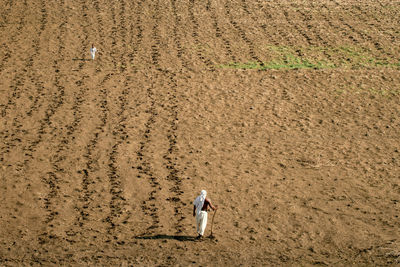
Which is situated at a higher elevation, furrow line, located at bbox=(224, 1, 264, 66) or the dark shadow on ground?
furrow line, located at bbox=(224, 1, 264, 66)

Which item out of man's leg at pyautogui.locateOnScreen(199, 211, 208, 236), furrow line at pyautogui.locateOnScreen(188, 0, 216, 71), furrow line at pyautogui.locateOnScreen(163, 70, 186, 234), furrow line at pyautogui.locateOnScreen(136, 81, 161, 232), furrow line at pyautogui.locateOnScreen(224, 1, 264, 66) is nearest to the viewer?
man's leg at pyautogui.locateOnScreen(199, 211, 208, 236)

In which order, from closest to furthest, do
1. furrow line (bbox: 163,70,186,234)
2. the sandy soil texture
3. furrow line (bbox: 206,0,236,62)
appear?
the sandy soil texture → furrow line (bbox: 163,70,186,234) → furrow line (bbox: 206,0,236,62)

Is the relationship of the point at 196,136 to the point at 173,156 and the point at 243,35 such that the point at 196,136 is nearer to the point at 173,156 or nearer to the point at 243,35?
the point at 173,156

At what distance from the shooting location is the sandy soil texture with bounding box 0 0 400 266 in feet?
34.0

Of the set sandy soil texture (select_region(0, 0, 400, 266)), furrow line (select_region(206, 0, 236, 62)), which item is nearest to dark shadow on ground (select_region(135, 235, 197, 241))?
sandy soil texture (select_region(0, 0, 400, 266))

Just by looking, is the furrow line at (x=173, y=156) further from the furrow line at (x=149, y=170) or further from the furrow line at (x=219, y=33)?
the furrow line at (x=219, y=33)

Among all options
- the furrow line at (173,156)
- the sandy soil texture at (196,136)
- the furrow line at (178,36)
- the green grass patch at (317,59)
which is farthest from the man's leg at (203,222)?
the green grass patch at (317,59)

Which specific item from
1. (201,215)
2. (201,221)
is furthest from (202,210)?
(201,221)

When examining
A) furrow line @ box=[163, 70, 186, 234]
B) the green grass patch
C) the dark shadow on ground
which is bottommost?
the dark shadow on ground

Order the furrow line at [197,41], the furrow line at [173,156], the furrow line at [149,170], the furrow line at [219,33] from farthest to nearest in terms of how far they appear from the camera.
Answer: the furrow line at [219,33] < the furrow line at [197,41] < the furrow line at [173,156] < the furrow line at [149,170]

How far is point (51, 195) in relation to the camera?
11727mm

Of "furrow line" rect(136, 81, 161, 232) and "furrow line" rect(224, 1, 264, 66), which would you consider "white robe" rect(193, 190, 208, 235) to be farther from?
"furrow line" rect(224, 1, 264, 66)

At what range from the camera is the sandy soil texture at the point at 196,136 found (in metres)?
10.4

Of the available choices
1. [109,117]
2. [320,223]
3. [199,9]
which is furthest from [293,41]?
[320,223]
